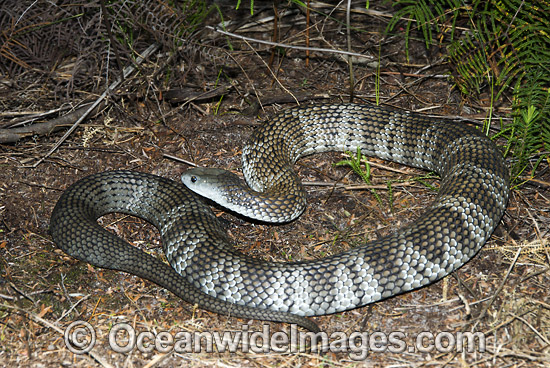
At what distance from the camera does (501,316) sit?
510cm

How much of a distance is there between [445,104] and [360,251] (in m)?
3.42

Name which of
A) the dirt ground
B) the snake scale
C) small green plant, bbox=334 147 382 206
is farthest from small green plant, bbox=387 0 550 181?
small green plant, bbox=334 147 382 206

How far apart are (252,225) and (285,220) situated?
1.66ft

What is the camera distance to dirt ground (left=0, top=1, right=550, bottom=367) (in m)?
4.93

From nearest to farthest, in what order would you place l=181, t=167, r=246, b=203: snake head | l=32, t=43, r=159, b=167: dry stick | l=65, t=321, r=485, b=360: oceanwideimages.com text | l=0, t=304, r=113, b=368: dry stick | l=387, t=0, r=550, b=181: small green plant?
l=0, t=304, r=113, b=368: dry stick → l=65, t=321, r=485, b=360: oceanwideimages.com text → l=181, t=167, r=246, b=203: snake head → l=387, t=0, r=550, b=181: small green plant → l=32, t=43, r=159, b=167: dry stick

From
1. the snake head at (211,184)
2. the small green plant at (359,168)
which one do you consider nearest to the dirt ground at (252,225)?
the small green plant at (359,168)

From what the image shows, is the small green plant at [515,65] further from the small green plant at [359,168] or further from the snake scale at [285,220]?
the small green plant at [359,168]

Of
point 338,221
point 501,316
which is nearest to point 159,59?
point 338,221

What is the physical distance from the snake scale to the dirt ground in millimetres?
212

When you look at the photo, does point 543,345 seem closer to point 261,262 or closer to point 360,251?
point 360,251

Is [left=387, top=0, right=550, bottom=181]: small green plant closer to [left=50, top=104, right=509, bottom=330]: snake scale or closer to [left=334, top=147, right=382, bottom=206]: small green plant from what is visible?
[left=50, top=104, right=509, bottom=330]: snake scale

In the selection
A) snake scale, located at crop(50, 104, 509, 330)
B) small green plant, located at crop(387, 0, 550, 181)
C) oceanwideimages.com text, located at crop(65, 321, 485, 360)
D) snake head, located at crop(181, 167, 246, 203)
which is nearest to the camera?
oceanwideimages.com text, located at crop(65, 321, 485, 360)

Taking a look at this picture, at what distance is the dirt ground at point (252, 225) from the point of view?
16.2ft

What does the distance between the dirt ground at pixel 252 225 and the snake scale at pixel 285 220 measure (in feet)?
0.69
